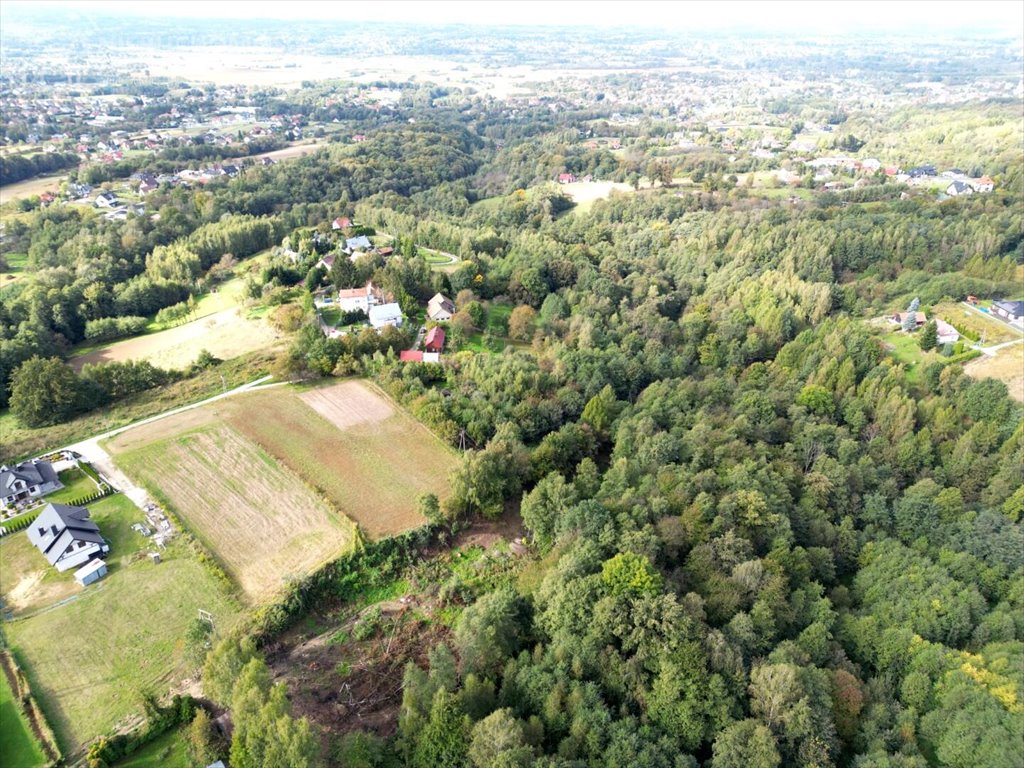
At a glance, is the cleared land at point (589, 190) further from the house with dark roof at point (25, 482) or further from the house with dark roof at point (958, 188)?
the house with dark roof at point (25, 482)

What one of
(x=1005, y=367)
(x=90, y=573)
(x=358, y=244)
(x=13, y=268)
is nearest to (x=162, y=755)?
(x=90, y=573)

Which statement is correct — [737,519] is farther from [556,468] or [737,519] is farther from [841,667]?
[556,468]

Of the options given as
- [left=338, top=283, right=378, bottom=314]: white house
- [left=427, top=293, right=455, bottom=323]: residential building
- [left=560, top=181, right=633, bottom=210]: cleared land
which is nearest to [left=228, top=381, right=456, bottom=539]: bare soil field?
[left=338, top=283, right=378, bottom=314]: white house

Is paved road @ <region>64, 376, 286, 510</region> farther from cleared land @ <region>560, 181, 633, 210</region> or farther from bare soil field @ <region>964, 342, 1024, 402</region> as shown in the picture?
cleared land @ <region>560, 181, 633, 210</region>

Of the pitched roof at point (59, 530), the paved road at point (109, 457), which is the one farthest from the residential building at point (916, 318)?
the pitched roof at point (59, 530)

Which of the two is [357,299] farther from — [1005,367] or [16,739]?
[1005,367]
